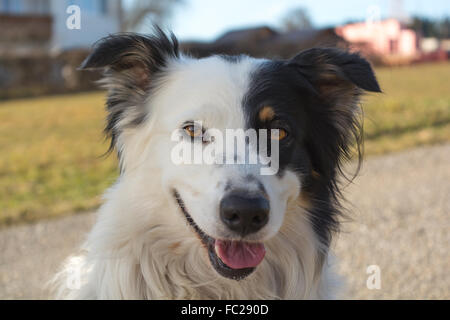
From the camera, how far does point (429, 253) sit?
18.7 ft

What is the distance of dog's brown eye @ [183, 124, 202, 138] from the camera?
3.02 metres

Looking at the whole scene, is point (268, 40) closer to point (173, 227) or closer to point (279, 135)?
point (279, 135)

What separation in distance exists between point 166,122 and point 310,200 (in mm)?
1078

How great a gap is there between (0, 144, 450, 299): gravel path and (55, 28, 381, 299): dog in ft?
2.18

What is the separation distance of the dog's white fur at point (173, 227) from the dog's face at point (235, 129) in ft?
0.04

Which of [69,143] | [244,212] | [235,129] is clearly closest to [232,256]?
[244,212]

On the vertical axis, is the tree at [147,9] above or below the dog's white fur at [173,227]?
above

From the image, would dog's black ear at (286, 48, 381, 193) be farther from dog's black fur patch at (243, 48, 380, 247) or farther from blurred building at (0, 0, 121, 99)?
blurred building at (0, 0, 121, 99)

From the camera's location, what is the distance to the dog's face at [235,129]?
2777 mm

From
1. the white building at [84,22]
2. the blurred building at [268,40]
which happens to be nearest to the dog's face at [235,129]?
the blurred building at [268,40]

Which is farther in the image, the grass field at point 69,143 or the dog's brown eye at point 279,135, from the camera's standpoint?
the grass field at point 69,143

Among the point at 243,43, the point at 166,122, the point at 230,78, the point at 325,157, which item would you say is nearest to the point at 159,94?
the point at 166,122

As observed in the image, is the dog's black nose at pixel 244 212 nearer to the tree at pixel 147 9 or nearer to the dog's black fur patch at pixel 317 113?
the dog's black fur patch at pixel 317 113

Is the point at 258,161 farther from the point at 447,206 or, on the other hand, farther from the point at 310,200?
the point at 447,206
